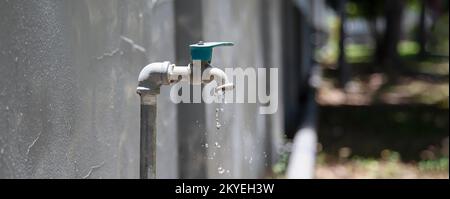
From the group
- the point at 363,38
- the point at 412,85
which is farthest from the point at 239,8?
the point at 363,38

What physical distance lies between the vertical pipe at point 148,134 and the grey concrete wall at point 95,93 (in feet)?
0.68

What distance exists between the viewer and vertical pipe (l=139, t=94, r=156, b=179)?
2.75 meters

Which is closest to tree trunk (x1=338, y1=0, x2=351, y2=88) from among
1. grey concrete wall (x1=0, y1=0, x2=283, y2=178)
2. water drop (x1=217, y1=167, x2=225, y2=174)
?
grey concrete wall (x1=0, y1=0, x2=283, y2=178)

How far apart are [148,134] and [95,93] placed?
0.27 m

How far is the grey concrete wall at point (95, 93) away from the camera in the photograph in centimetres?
218

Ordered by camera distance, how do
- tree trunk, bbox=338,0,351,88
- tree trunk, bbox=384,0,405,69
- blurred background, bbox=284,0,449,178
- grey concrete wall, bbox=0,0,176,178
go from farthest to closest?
tree trunk, bbox=384,0,405,69
tree trunk, bbox=338,0,351,88
blurred background, bbox=284,0,449,178
grey concrete wall, bbox=0,0,176,178

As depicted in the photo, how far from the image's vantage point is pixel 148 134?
2750 millimetres

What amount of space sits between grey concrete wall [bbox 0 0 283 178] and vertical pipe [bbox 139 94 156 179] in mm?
207

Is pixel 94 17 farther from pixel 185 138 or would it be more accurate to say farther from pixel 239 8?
pixel 239 8

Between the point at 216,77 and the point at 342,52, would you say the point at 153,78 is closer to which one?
the point at 216,77

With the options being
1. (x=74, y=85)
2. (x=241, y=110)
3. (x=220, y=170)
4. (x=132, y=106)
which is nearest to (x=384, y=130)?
(x=241, y=110)

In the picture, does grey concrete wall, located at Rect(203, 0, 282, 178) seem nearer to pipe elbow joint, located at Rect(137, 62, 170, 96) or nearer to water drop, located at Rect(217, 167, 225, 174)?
water drop, located at Rect(217, 167, 225, 174)

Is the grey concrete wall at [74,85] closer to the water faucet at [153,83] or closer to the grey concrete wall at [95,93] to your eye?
the grey concrete wall at [95,93]

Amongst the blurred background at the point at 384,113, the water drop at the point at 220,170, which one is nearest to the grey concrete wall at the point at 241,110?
the water drop at the point at 220,170
